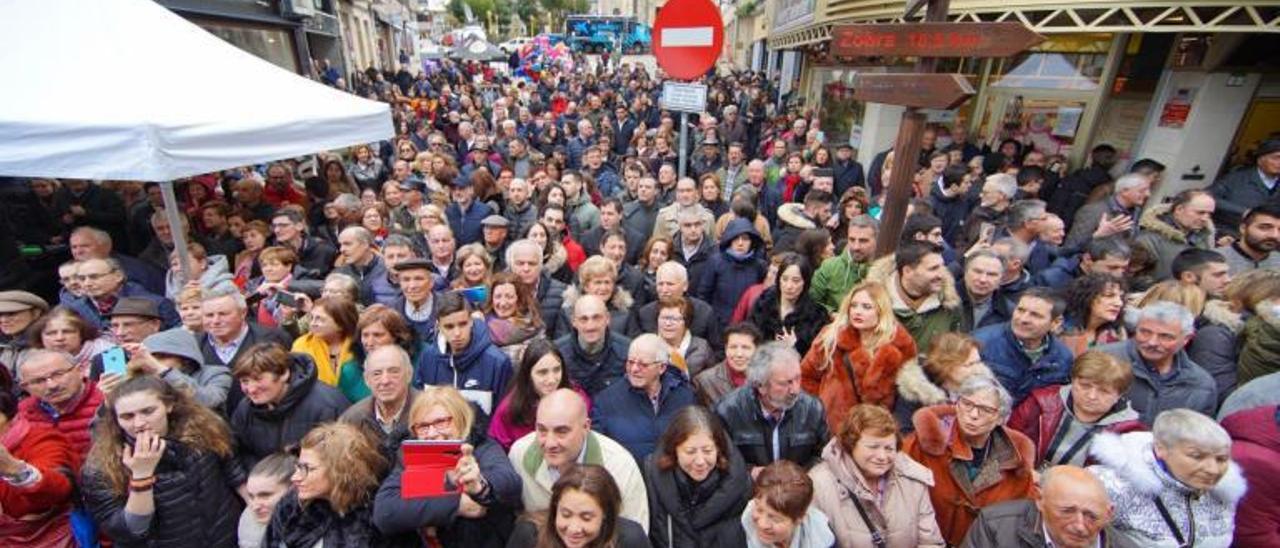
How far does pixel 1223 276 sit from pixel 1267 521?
6.19ft

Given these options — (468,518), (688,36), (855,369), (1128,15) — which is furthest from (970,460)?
(1128,15)

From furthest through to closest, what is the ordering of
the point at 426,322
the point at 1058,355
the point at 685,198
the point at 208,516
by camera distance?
the point at 685,198 < the point at 426,322 < the point at 1058,355 < the point at 208,516

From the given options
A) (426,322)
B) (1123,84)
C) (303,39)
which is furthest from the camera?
(303,39)

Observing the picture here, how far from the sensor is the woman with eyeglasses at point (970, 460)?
2.46m

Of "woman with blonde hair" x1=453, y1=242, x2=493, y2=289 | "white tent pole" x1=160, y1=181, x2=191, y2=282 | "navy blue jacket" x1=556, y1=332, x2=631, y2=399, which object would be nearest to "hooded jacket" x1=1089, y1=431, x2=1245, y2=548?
"navy blue jacket" x1=556, y1=332, x2=631, y2=399

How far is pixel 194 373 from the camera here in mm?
3082

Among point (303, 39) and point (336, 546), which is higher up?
point (303, 39)

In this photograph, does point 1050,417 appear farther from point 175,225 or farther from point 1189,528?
point 175,225

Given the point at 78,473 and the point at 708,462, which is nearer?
the point at 708,462

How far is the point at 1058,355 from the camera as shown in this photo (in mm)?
3016

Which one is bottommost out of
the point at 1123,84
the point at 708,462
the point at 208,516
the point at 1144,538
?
the point at 208,516

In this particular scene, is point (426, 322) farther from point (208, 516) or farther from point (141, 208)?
point (141, 208)

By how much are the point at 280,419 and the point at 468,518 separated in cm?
114

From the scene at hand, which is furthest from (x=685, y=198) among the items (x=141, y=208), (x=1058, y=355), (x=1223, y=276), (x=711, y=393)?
(x=141, y=208)
